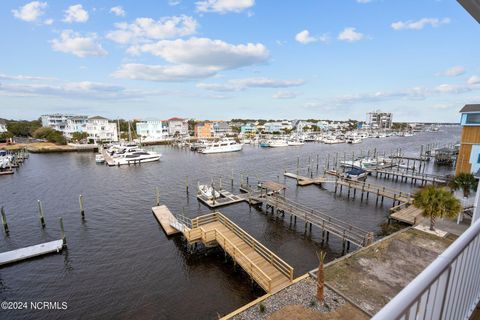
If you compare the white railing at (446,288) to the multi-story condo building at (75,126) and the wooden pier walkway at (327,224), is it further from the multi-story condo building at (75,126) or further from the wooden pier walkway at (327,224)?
the multi-story condo building at (75,126)

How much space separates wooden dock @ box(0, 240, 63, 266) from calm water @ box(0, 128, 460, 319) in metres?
0.46

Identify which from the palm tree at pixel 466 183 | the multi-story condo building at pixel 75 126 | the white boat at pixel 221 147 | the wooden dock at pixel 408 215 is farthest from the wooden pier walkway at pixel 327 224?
the multi-story condo building at pixel 75 126

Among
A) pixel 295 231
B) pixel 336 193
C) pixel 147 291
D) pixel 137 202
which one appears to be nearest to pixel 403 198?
pixel 336 193

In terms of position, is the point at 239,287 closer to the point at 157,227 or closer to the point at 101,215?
the point at 157,227

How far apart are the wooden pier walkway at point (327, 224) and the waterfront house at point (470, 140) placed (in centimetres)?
1707

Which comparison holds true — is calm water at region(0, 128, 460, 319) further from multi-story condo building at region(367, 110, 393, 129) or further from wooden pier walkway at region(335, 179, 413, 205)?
multi-story condo building at region(367, 110, 393, 129)

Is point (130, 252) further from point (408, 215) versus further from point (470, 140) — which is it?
point (470, 140)

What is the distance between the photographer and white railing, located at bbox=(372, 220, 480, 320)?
4.99 feet

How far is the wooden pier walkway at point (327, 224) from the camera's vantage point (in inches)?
674

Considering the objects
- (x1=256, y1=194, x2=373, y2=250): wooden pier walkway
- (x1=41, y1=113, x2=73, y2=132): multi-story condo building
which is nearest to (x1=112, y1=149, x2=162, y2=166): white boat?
(x1=256, y1=194, x2=373, y2=250): wooden pier walkway

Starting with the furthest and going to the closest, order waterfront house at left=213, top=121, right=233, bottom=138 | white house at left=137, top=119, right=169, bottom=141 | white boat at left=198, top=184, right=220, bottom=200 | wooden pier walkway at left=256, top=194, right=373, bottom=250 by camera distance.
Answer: waterfront house at left=213, top=121, right=233, bottom=138 < white house at left=137, top=119, right=169, bottom=141 < white boat at left=198, top=184, right=220, bottom=200 < wooden pier walkway at left=256, top=194, right=373, bottom=250

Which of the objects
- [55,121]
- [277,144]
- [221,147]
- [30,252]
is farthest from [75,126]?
[30,252]

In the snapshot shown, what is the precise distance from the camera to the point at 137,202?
96.1 ft

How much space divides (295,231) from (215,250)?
7.33 meters
